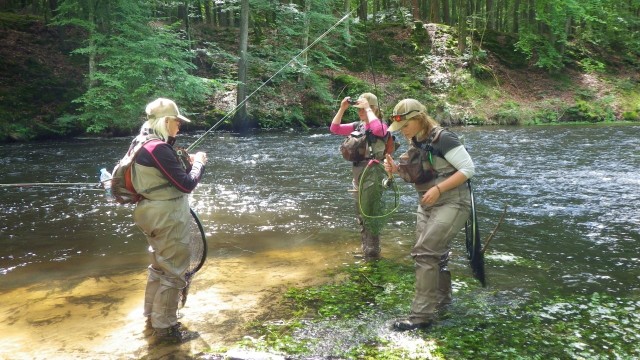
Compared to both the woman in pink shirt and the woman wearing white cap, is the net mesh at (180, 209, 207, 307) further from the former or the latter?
the woman in pink shirt

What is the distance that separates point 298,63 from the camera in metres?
22.3

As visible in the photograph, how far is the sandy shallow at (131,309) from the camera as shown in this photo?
13.4 ft

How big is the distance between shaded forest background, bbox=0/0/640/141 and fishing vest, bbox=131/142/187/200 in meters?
8.47

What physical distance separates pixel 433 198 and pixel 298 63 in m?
18.9

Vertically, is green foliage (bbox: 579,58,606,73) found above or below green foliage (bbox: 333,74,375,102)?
above

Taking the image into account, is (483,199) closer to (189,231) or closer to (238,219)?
(238,219)

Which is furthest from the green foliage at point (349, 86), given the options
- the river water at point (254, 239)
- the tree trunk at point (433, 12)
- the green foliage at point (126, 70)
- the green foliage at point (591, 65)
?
the green foliage at point (591, 65)

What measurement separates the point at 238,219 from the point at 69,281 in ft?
10.5

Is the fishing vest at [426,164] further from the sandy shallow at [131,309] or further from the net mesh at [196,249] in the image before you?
the net mesh at [196,249]

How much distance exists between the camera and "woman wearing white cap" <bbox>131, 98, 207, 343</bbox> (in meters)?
3.98

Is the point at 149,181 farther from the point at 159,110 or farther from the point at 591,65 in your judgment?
the point at 591,65

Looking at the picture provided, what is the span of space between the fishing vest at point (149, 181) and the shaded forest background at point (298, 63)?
847cm

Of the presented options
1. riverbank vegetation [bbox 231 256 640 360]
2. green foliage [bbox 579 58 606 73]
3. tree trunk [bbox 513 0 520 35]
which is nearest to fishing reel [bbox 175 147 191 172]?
riverbank vegetation [bbox 231 256 640 360]

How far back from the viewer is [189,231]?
4.32 meters
